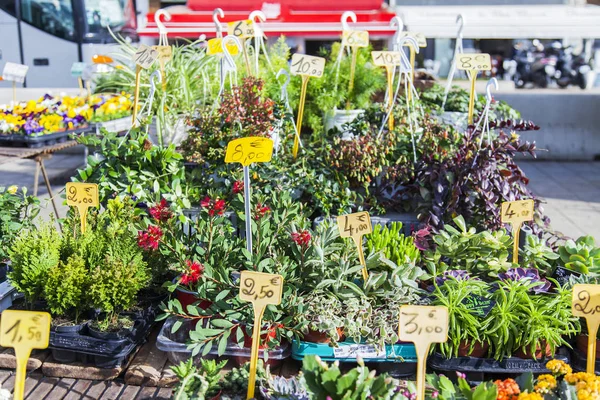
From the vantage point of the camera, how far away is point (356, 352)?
235 cm

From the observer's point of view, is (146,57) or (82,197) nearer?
(82,197)

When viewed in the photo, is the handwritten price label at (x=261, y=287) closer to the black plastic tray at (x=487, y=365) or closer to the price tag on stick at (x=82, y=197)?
the black plastic tray at (x=487, y=365)

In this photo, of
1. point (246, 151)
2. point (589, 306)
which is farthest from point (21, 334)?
point (589, 306)

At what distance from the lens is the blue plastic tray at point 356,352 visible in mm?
2338

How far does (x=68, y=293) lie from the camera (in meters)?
2.33

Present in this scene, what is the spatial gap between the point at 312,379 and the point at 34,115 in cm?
373

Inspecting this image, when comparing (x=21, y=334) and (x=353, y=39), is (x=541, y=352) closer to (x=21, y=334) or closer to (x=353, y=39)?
(x=21, y=334)

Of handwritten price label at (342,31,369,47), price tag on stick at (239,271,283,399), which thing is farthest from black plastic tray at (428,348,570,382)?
handwritten price label at (342,31,369,47)

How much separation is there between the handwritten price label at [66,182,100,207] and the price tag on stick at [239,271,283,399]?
950 millimetres

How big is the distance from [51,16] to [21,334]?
32.8ft

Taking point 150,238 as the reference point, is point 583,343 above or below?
below

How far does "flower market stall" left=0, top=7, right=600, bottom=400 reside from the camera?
203 cm

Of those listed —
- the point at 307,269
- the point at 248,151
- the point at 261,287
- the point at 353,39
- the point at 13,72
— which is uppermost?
the point at 353,39

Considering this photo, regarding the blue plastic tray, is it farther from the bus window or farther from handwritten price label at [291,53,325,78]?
the bus window
